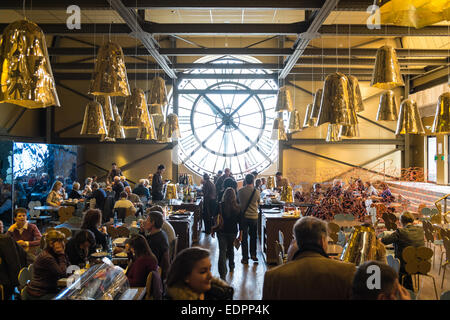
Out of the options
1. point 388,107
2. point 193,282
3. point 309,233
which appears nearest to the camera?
point 193,282

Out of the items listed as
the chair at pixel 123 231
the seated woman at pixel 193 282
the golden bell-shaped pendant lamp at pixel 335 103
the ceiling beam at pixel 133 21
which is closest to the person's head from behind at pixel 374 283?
the seated woman at pixel 193 282

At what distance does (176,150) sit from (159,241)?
11.9 metres

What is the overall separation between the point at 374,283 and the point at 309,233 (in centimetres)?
53

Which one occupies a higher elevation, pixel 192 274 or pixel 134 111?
pixel 134 111

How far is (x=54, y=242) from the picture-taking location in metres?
3.84

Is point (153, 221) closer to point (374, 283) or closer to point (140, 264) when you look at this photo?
point (140, 264)

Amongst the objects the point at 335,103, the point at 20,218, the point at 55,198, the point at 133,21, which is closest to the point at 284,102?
the point at 133,21

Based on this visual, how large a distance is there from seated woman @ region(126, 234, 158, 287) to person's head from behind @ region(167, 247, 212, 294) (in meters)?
1.52

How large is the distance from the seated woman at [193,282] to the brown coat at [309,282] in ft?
0.82

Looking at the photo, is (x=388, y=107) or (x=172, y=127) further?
(x=172, y=127)

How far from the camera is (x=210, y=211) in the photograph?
984 cm
